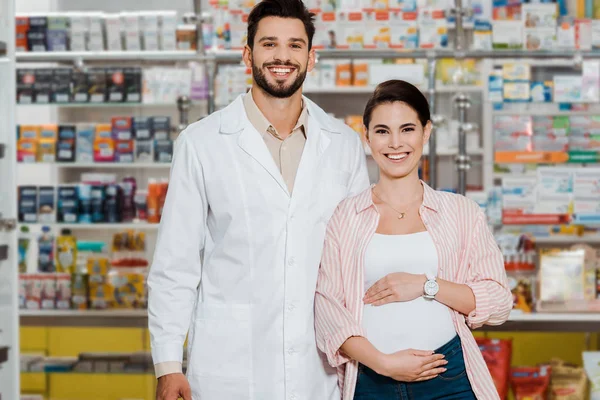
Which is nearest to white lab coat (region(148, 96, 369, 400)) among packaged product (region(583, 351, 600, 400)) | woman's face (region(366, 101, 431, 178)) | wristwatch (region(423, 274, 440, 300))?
woman's face (region(366, 101, 431, 178))

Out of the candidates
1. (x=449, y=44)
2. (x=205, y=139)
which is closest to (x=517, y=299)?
(x=449, y=44)

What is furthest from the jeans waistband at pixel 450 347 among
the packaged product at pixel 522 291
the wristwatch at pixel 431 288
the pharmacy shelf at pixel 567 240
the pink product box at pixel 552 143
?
the pink product box at pixel 552 143

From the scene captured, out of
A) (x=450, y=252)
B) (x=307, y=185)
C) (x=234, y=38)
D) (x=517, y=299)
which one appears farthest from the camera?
(x=234, y=38)

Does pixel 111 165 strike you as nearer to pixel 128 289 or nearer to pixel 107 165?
pixel 107 165

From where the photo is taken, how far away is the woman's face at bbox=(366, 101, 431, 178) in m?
2.18

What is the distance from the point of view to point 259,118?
2.36 m

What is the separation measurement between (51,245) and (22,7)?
1421mm

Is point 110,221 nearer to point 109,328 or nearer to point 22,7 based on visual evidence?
point 109,328

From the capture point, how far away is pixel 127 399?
4.55 m

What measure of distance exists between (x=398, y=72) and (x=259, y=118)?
88.2 inches

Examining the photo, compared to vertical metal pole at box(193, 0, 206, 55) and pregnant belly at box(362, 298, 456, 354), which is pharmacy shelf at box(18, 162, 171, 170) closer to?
vertical metal pole at box(193, 0, 206, 55)

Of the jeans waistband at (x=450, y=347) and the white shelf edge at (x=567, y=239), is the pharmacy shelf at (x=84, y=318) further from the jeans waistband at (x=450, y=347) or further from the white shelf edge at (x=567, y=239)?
the jeans waistband at (x=450, y=347)

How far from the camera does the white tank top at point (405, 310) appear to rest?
2090mm

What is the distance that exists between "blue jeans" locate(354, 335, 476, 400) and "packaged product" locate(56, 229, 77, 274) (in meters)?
2.82
